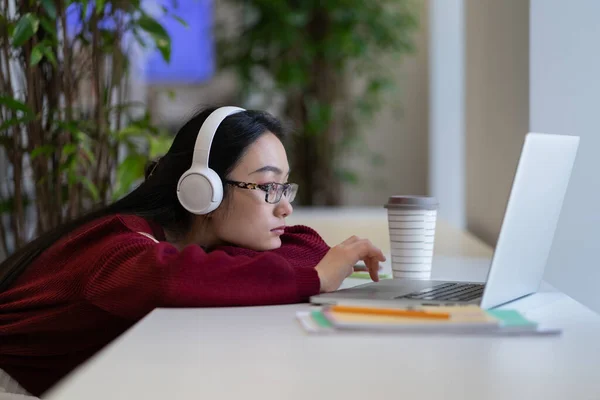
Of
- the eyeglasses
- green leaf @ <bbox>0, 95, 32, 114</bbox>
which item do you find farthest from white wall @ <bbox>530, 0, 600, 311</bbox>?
green leaf @ <bbox>0, 95, 32, 114</bbox>

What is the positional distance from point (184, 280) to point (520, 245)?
44 cm

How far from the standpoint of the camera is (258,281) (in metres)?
1.19

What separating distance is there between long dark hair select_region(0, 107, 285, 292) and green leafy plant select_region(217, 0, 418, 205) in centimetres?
365

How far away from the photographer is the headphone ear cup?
1.37 metres

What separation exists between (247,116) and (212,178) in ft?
0.53

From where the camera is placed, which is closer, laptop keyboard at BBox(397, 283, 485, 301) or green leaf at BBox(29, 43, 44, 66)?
laptop keyboard at BBox(397, 283, 485, 301)

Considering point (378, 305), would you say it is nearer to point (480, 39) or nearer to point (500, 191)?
point (500, 191)

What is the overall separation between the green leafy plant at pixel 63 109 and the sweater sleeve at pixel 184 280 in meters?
1.00

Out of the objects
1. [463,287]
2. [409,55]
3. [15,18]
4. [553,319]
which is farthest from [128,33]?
[409,55]

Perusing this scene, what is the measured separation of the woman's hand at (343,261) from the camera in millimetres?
1266

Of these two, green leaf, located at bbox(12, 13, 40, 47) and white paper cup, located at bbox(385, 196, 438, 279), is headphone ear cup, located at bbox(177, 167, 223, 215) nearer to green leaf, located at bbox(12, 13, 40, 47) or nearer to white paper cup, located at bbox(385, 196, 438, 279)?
white paper cup, located at bbox(385, 196, 438, 279)

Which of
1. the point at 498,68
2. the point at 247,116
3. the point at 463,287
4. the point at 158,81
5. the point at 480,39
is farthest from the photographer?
the point at 158,81

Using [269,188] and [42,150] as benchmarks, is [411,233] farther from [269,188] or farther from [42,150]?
[42,150]

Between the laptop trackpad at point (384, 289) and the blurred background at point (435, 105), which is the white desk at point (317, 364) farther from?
the blurred background at point (435, 105)
